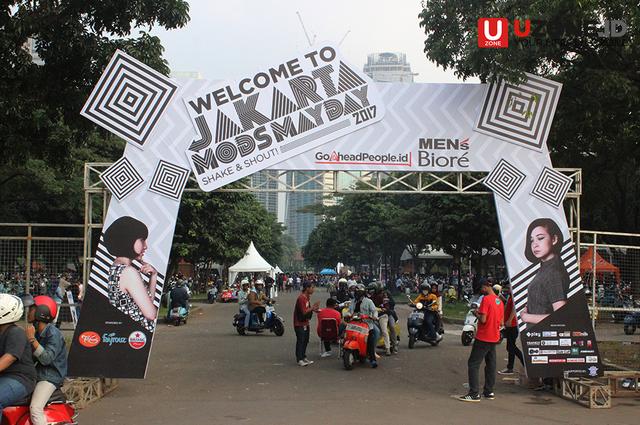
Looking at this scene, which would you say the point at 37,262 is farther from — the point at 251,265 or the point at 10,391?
the point at 251,265

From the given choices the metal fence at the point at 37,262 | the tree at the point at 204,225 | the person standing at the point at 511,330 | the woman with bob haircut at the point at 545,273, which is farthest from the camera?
the tree at the point at 204,225

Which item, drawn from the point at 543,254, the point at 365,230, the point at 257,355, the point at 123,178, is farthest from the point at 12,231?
the point at 365,230

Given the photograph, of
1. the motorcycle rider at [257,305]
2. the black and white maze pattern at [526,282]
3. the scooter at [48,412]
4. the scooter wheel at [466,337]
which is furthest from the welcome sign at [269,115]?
the motorcycle rider at [257,305]

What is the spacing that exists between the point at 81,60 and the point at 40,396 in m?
8.77

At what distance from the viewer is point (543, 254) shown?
12711mm

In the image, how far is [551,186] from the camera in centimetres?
1281

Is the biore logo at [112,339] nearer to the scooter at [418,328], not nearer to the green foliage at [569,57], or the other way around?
the green foliage at [569,57]

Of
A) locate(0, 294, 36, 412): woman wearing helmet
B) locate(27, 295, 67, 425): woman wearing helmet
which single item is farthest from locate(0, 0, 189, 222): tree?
locate(0, 294, 36, 412): woman wearing helmet

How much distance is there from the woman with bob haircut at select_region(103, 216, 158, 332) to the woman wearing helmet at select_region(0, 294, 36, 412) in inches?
215

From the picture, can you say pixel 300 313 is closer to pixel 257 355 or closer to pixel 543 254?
pixel 257 355

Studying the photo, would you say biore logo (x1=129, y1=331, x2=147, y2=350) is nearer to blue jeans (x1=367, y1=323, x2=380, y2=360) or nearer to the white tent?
blue jeans (x1=367, y1=323, x2=380, y2=360)

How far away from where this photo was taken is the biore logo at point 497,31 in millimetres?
12727

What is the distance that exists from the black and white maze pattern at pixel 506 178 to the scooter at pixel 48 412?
7895 millimetres

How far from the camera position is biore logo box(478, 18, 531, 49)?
41.8 ft
